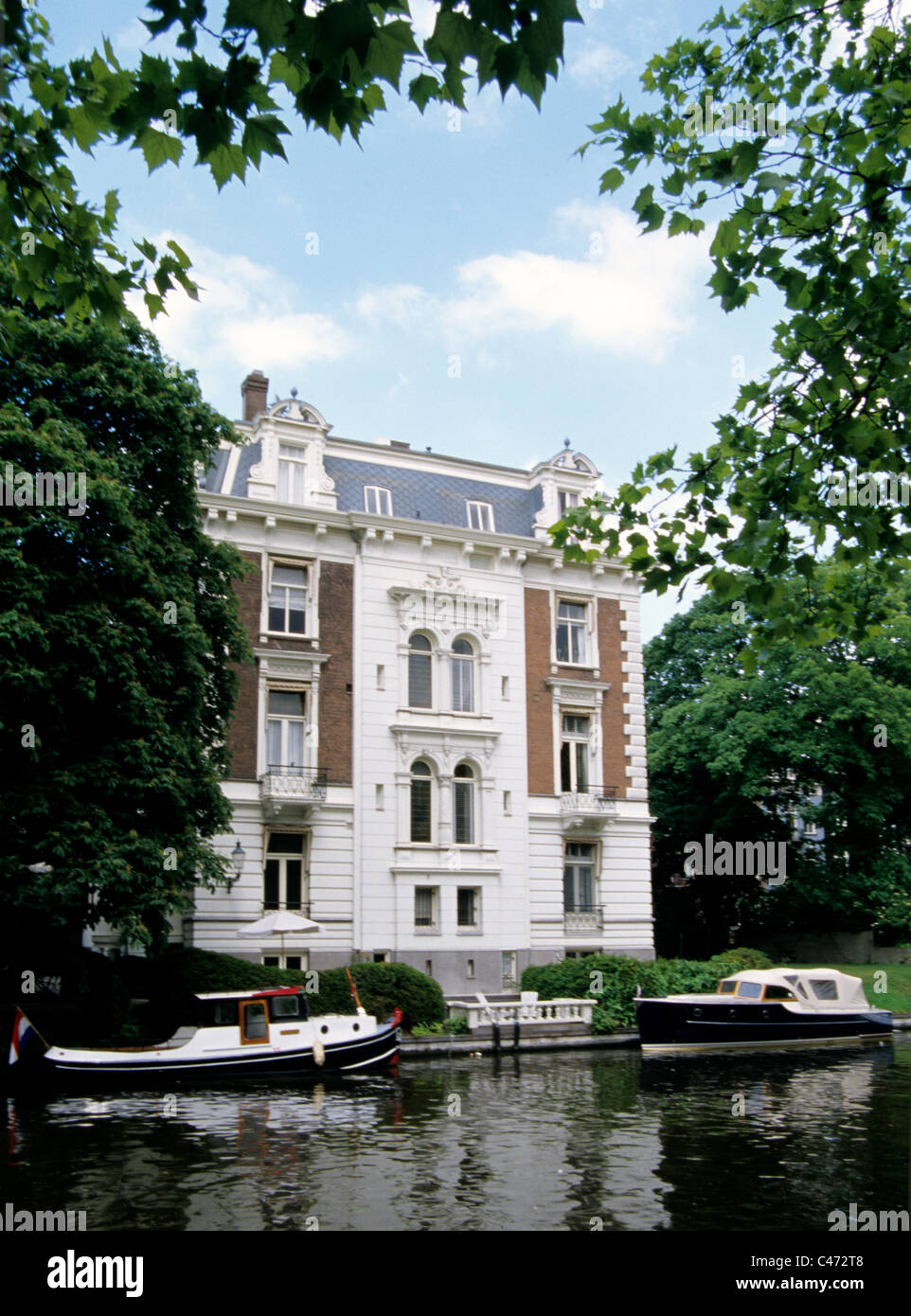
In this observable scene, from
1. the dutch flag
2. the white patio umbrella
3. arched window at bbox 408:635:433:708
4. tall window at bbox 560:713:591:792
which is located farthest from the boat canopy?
the dutch flag

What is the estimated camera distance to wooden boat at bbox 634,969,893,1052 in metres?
28.3

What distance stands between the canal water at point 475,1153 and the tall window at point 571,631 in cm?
1680

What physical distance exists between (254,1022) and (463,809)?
43.3 feet

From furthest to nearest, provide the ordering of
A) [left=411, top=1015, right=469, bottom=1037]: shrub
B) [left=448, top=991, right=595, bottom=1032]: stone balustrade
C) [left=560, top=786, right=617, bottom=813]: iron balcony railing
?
[left=560, top=786, right=617, bottom=813]: iron balcony railing → [left=448, top=991, right=595, bottom=1032]: stone balustrade → [left=411, top=1015, right=469, bottom=1037]: shrub

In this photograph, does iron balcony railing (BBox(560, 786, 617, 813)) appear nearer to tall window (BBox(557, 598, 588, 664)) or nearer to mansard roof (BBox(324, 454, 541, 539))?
tall window (BBox(557, 598, 588, 664))

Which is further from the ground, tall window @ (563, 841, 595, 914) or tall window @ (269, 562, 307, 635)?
tall window @ (269, 562, 307, 635)

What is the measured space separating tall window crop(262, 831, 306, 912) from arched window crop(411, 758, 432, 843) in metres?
3.63

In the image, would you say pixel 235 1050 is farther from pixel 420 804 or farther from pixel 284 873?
pixel 420 804

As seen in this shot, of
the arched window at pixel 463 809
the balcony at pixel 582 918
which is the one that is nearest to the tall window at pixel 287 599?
the arched window at pixel 463 809

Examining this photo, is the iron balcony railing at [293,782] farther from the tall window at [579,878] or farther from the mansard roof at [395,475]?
the tall window at [579,878]

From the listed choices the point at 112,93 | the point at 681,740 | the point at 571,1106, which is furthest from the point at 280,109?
the point at 681,740

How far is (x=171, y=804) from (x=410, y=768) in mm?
11620

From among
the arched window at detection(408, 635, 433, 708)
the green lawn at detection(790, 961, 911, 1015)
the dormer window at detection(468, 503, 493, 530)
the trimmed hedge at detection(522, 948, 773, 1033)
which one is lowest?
the green lawn at detection(790, 961, 911, 1015)

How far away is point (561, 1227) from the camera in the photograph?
1099 centimetres
